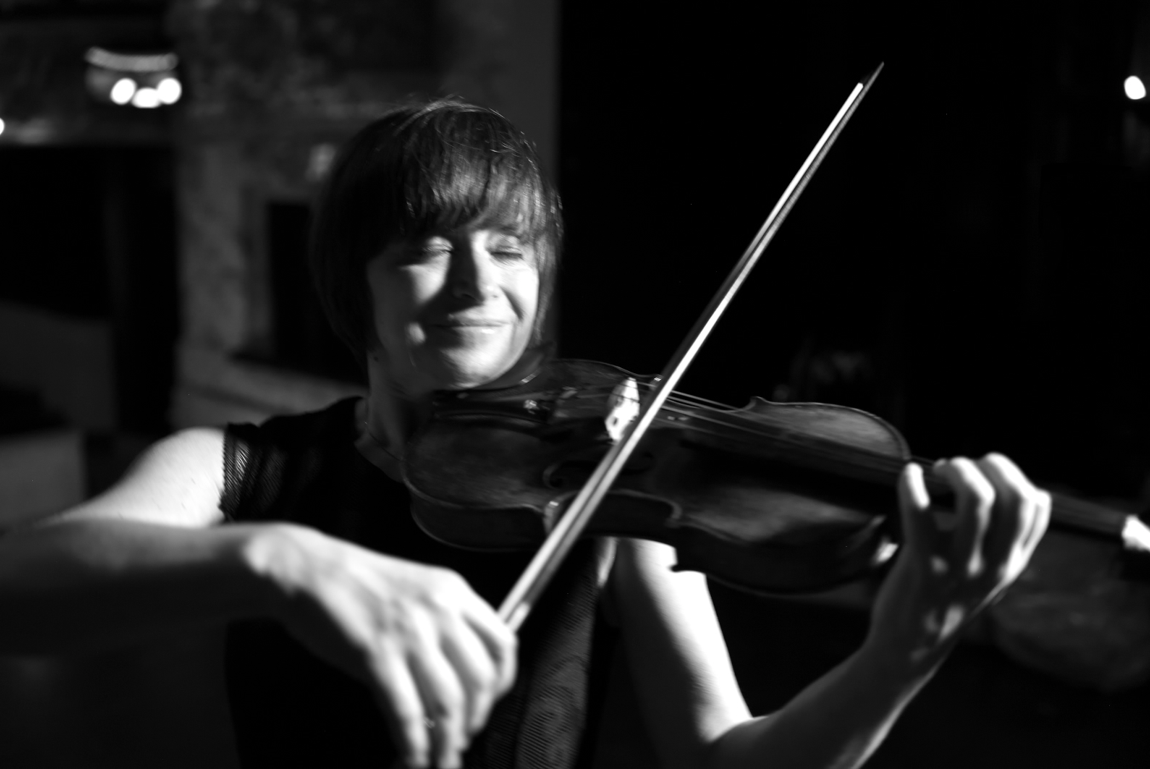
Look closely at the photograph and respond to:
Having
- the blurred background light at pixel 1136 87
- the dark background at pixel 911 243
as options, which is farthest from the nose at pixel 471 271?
the blurred background light at pixel 1136 87

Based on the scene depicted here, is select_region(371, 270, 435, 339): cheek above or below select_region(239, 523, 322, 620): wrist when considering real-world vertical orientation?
above

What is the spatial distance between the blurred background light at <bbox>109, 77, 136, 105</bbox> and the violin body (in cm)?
305

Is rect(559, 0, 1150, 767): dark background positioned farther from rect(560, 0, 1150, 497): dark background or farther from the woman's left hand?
the woman's left hand

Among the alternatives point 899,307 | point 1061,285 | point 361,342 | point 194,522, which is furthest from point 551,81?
point 194,522

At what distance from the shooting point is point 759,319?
6.88 ft

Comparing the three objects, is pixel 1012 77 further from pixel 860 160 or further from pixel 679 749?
pixel 679 749

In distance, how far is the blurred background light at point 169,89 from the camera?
11.0 feet

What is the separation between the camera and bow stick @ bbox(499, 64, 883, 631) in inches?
18.9

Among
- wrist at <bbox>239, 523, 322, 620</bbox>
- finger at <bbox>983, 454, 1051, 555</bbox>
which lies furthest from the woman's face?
finger at <bbox>983, 454, 1051, 555</bbox>

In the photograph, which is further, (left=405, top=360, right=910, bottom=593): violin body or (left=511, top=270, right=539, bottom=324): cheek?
(left=511, top=270, right=539, bottom=324): cheek

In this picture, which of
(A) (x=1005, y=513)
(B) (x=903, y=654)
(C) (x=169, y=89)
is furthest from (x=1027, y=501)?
(C) (x=169, y=89)

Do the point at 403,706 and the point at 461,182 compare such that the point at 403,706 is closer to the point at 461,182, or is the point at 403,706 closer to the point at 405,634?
the point at 405,634

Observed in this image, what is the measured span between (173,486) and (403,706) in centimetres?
32

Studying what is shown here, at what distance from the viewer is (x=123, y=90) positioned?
331 cm
